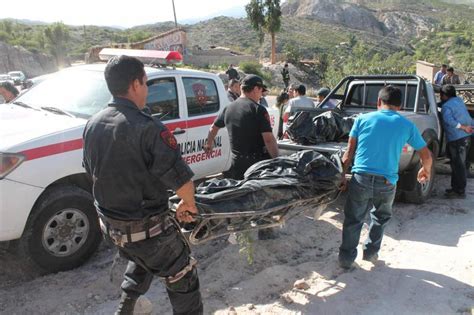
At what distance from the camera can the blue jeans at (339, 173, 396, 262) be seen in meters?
3.71

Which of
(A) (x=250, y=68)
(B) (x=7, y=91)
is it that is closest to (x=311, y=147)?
(B) (x=7, y=91)

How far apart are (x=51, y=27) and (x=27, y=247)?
77047 millimetres

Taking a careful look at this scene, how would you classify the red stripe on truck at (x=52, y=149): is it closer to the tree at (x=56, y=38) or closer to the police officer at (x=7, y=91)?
the police officer at (x=7, y=91)

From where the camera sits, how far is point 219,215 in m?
3.04

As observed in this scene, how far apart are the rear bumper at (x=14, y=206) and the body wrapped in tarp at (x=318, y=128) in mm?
3110

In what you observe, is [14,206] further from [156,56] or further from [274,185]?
[156,56]

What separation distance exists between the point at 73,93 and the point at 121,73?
8.24 feet

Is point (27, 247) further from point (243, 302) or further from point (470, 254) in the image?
point (470, 254)

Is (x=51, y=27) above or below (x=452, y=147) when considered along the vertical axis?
above

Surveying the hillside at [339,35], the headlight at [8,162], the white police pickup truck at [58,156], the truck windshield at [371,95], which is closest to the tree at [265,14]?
the hillside at [339,35]

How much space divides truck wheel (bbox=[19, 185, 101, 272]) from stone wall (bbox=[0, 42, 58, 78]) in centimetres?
5301

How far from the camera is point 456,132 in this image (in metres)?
5.96

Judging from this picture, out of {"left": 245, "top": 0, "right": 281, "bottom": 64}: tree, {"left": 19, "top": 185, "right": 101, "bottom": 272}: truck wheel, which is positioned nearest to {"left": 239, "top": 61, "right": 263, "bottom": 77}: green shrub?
{"left": 245, "top": 0, "right": 281, "bottom": 64}: tree

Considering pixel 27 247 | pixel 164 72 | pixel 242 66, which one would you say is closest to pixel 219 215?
pixel 27 247
